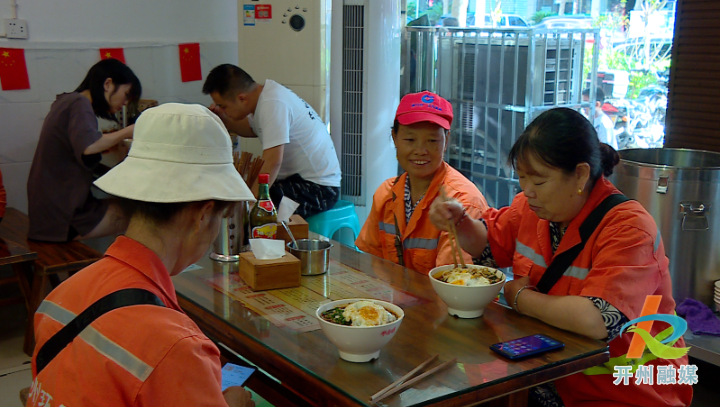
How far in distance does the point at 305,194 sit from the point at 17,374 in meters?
1.78

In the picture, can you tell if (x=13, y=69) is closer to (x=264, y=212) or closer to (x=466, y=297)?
(x=264, y=212)

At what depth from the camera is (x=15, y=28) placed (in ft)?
13.0

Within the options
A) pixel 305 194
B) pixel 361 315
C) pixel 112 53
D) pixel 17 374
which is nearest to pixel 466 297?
pixel 361 315

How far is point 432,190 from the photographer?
2.42 metres

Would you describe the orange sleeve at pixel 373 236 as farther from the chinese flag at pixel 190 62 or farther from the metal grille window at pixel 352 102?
the chinese flag at pixel 190 62

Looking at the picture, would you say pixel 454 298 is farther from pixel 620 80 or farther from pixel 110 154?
pixel 110 154

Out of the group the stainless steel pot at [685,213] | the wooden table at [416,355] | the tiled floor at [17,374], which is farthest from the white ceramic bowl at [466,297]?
the tiled floor at [17,374]

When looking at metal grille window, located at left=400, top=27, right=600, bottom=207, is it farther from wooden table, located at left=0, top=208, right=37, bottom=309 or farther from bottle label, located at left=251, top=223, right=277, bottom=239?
wooden table, located at left=0, top=208, right=37, bottom=309

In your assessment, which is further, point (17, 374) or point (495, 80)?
point (495, 80)

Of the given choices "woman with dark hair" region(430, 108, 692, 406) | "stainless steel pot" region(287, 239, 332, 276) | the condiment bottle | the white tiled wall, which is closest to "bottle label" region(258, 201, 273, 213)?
the condiment bottle

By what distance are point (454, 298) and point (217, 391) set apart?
0.75m

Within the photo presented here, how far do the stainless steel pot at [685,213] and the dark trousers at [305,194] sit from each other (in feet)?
5.94

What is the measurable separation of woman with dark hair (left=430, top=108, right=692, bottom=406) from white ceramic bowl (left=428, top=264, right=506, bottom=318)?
11 centimetres

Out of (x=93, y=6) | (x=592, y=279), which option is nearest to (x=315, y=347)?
(x=592, y=279)
